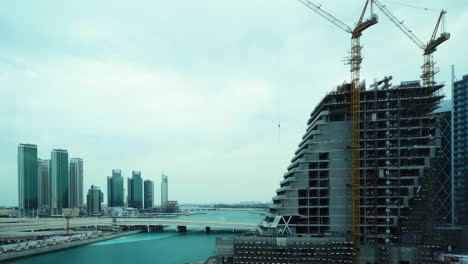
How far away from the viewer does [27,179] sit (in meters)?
102

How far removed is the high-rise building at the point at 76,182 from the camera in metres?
126

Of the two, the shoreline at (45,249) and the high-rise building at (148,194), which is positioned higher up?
the shoreline at (45,249)

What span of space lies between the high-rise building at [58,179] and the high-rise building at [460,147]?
356ft

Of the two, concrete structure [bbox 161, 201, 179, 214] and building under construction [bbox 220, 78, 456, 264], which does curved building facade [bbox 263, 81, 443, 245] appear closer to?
building under construction [bbox 220, 78, 456, 264]

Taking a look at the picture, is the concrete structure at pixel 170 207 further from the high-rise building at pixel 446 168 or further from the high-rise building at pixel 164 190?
the high-rise building at pixel 446 168

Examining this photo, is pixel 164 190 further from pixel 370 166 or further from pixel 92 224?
pixel 370 166

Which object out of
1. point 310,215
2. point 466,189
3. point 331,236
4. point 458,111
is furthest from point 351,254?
point 458,111

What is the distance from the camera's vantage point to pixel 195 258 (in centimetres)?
4703

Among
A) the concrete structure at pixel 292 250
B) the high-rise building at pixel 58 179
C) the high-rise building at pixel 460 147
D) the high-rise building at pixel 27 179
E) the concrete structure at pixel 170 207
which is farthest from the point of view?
the concrete structure at pixel 170 207

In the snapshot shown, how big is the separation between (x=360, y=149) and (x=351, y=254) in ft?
29.0

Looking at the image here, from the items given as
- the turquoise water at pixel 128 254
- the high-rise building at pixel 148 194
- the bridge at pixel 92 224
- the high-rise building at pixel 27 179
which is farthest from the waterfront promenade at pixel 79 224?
the high-rise building at pixel 148 194

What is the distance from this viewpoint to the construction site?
30.8 meters

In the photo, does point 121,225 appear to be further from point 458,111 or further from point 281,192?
point 458,111

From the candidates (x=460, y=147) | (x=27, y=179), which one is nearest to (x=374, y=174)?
(x=460, y=147)
